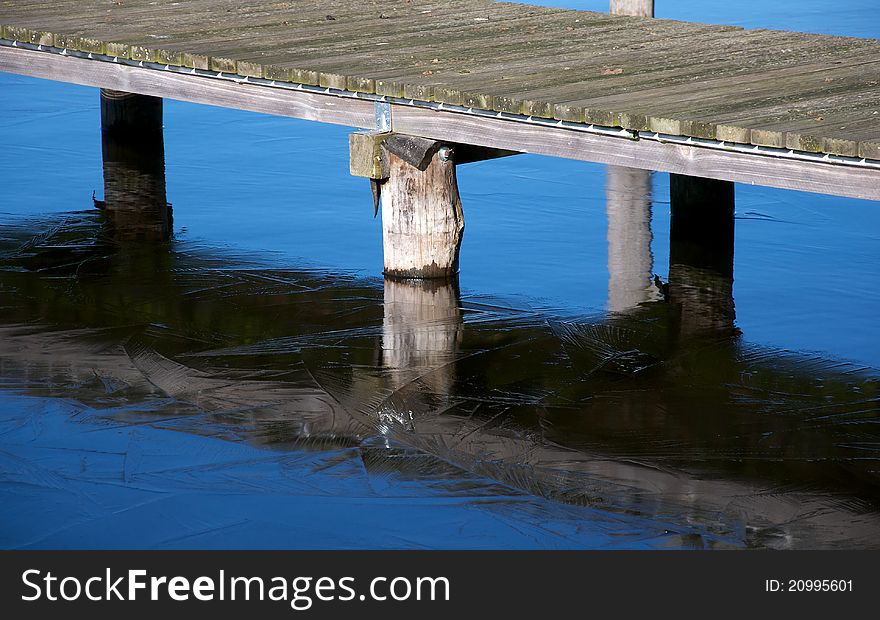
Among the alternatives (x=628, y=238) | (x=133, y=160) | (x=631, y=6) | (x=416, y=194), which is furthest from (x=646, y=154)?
(x=133, y=160)

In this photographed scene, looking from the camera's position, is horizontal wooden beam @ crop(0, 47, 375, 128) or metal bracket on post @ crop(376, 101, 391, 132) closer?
metal bracket on post @ crop(376, 101, 391, 132)

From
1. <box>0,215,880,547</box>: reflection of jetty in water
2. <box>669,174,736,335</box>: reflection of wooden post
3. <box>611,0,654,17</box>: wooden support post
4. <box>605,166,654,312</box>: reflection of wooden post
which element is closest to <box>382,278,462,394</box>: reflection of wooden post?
<box>0,215,880,547</box>: reflection of jetty in water

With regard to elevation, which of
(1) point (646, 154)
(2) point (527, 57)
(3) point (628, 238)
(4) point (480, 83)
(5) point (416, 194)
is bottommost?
(3) point (628, 238)

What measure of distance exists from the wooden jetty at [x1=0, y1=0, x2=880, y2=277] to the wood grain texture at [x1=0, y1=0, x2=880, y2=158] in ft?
0.05

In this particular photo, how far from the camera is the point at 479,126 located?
708 centimetres

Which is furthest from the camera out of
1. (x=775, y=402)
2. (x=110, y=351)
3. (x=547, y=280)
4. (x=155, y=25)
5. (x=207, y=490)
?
(x=155, y=25)

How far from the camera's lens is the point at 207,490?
547 centimetres

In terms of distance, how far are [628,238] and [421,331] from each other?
8.05 feet

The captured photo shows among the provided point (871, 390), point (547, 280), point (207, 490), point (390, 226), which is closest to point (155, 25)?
point (390, 226)

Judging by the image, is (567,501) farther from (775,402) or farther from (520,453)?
(775,402)

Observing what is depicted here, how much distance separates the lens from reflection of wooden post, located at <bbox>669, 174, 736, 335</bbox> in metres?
8.31

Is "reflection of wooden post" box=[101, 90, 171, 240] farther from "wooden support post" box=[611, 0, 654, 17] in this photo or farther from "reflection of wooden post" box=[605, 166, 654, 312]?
"wooden support post" box=[611, 0, 654, 17]

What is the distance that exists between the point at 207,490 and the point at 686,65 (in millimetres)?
3706

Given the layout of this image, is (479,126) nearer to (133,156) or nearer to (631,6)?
(631,6)
